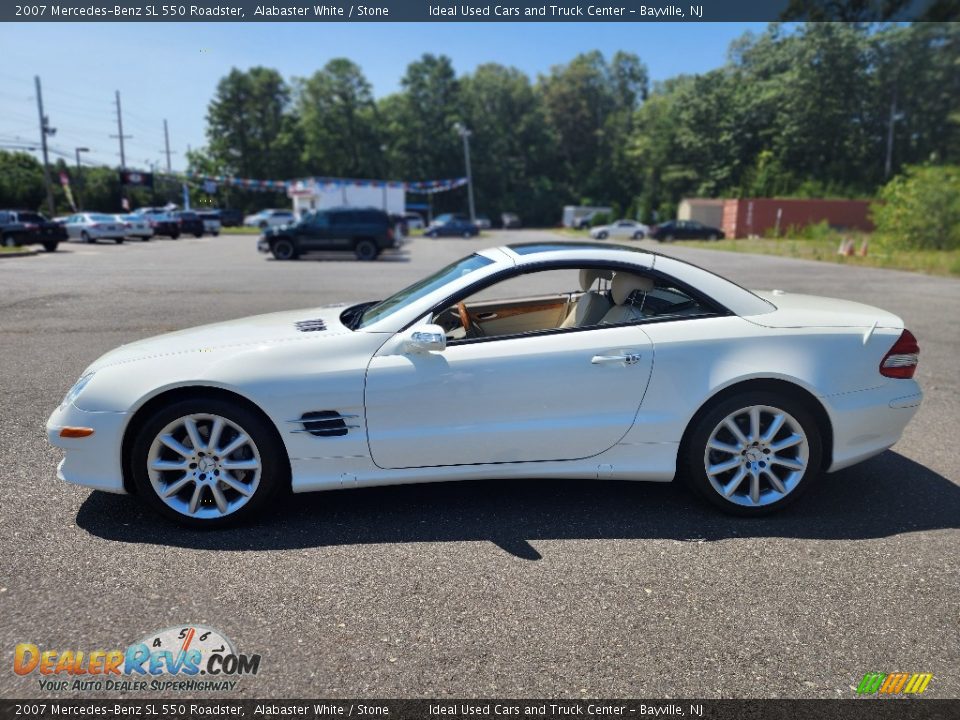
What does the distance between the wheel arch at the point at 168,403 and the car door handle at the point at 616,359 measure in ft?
5.50

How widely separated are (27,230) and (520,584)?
25.6m

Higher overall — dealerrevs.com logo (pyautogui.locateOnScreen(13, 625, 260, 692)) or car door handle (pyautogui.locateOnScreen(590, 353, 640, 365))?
car door handle (pyautogui.locateOnScreen(590, 353, 640, 365))

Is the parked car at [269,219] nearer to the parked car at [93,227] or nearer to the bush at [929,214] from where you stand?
the parked car at [93,227]

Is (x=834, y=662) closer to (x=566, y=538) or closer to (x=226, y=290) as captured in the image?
(x=566, y=538)

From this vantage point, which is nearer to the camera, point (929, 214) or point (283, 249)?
point (283, 249)

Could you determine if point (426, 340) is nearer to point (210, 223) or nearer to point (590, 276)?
point (590, 276)

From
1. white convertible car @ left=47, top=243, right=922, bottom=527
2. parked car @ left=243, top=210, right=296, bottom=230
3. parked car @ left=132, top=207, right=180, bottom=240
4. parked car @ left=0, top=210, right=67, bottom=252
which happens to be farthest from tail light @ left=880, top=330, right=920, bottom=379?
parked car @ left=243, top=210, right=296, bottom=230

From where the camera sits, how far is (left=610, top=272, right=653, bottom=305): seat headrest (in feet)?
12.8

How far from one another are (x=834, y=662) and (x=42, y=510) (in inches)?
154

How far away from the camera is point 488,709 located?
229cm

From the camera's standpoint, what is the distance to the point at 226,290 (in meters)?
13.7

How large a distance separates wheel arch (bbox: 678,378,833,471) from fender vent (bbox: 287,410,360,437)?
179 centimetres

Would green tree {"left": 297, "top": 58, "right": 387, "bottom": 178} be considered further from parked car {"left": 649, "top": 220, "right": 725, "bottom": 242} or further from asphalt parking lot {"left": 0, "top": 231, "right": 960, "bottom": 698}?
asphalt parking lot {"left": 0, "top": 231, "right": 960, "bottom": 698}

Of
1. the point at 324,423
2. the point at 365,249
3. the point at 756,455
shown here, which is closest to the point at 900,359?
the point at 756,455
